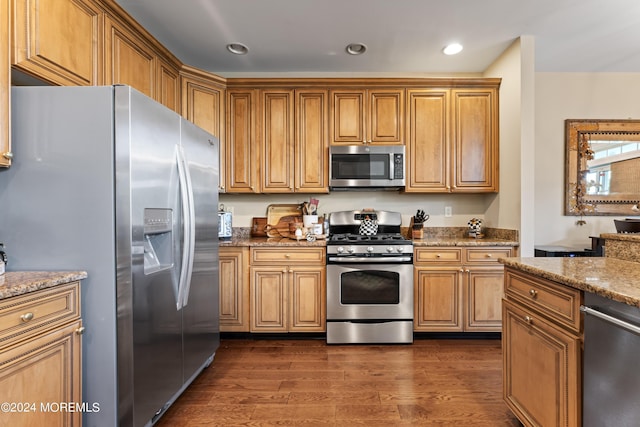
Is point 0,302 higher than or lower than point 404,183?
lower

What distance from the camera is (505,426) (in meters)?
1.72

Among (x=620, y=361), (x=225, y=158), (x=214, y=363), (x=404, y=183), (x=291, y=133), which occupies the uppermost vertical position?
(x=291, y=133)

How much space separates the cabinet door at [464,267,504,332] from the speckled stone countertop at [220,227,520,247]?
0.24 meters

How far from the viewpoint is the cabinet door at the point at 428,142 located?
312 centimetres

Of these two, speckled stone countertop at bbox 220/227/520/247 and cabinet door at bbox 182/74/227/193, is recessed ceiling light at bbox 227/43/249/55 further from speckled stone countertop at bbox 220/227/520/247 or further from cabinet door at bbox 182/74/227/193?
speckled stone countertop at bbox 220/227/520/247

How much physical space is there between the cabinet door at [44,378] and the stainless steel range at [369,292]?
72.2 inches

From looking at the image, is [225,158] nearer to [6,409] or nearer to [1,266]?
[1,266]

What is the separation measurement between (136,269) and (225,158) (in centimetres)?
183

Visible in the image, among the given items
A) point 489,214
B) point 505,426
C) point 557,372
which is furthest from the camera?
point 489,214

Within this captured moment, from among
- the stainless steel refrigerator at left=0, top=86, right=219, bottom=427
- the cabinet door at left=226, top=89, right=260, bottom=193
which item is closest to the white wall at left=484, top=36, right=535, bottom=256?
the cabinet door at left=226, top=89, right=260, bottom=193

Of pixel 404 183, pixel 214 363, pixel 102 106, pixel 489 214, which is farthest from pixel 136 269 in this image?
pixel 489 214

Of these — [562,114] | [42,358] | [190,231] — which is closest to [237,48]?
[190,231]

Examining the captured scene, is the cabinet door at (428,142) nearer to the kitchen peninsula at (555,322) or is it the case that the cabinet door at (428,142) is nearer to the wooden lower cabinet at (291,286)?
the wooden lower cabinet at (291,286)

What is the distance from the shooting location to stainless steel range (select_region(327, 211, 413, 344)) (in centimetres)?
279
